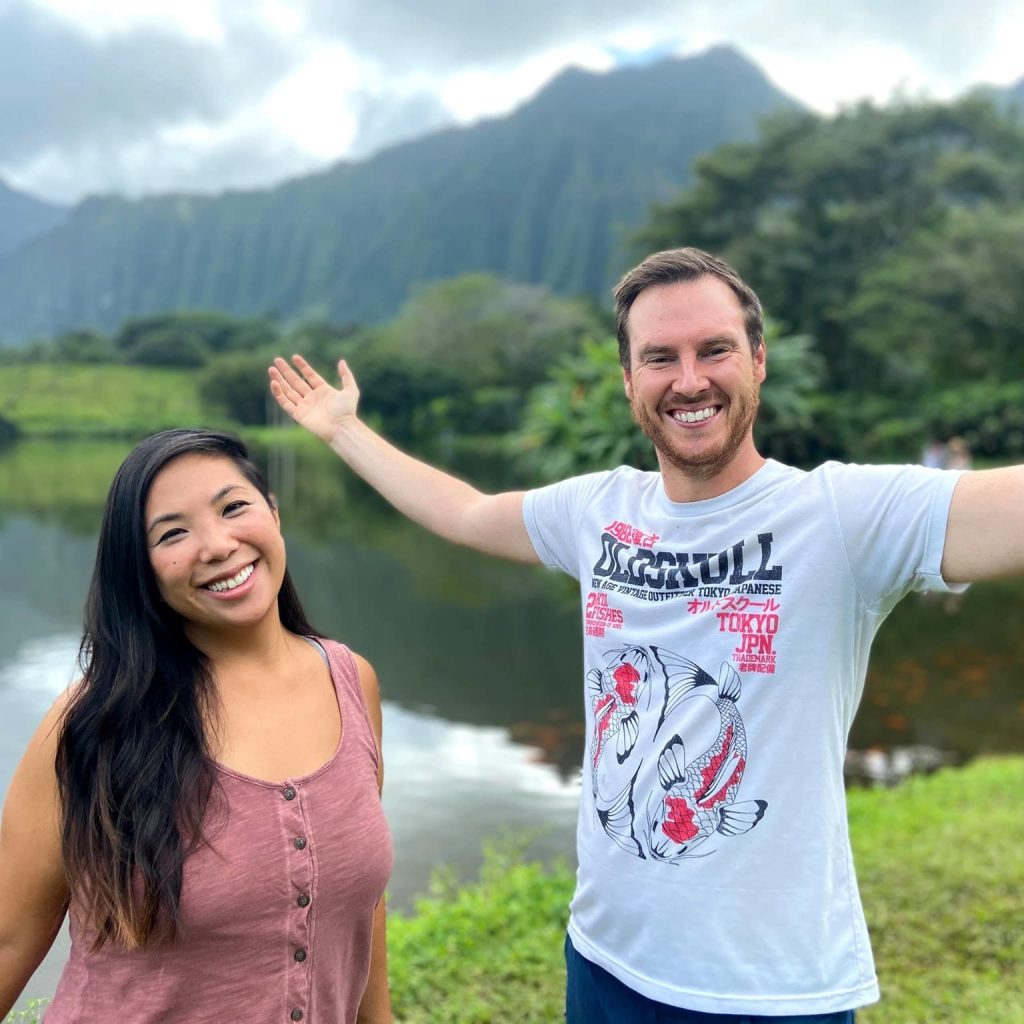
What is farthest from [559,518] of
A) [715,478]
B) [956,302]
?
[956,302]

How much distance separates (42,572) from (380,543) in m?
5.05

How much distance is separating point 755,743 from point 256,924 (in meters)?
0.68

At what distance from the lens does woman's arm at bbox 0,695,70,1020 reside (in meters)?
1.18

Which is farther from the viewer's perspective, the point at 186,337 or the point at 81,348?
the point at 186,337

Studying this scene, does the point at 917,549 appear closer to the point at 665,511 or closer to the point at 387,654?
the point at 665,511

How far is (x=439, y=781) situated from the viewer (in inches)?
221

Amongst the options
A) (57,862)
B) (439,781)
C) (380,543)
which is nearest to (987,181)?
(380,543)

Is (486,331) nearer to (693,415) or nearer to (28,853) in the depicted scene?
(693,415)

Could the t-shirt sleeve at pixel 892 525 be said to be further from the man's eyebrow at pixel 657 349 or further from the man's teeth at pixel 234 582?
the man's teeth at pixel 234 582

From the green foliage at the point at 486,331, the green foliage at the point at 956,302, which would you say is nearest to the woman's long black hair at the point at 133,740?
the green foliage at the point at 956,302

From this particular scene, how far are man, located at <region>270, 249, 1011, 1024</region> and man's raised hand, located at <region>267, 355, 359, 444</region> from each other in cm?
69

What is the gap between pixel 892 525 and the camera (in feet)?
4.24

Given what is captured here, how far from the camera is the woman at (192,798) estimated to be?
1174 mm

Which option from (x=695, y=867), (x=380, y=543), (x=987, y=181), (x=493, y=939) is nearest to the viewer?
(x=695, y=867)
